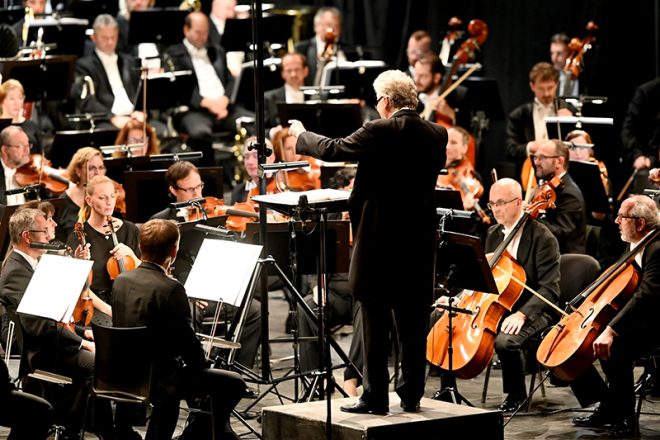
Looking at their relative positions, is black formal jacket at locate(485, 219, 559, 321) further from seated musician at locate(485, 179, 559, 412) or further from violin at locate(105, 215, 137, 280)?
violin at locate(105, 215, 137, 280)

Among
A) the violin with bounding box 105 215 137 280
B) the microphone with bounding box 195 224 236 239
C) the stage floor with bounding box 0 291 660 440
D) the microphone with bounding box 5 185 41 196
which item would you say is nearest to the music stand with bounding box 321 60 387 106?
the stage floor with bounding box 0 291 660 440

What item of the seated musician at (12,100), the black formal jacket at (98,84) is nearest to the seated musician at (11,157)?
the seated musician at (12,100)

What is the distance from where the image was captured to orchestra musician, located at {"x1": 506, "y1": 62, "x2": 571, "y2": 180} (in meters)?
9.44

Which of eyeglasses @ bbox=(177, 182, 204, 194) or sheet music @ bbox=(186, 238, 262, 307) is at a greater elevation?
eyeglasses @ bbox=(177, 182, 204, 194)

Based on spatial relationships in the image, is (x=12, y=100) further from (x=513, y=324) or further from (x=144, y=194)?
(x=513, y=324)

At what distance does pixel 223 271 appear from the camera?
5.82m

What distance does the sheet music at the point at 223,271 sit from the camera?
574cm

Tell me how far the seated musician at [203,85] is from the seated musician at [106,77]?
468 mm

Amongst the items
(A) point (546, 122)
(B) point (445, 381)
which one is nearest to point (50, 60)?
(A) point (546, 122)

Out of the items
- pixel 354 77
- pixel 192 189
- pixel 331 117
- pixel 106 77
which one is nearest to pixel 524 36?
pixel 354 77

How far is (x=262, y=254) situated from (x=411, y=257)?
1.22 m

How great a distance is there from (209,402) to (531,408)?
6.35 ft

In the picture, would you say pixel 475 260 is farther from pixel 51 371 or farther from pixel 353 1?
pixel 353 1

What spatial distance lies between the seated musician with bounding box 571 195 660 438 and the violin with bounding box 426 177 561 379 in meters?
0.53
